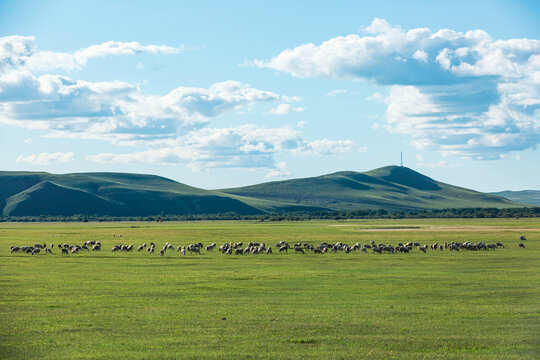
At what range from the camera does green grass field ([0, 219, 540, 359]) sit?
19609mm

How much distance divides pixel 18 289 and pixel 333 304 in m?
16.5

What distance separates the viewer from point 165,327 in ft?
74.8

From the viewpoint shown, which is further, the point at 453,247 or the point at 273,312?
the point at 453,247

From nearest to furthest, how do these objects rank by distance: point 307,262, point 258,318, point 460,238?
point 258,318
point 307,262
point 460,238

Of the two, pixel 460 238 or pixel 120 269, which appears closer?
pixel 120 269

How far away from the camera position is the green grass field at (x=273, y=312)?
19609 mm

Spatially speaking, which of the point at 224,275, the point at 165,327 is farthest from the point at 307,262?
the point at 165,327

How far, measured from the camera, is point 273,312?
25734mm

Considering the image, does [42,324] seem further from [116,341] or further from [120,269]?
[120,269]

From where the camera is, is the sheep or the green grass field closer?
the green grass field

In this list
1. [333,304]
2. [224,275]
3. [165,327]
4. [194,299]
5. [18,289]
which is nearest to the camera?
[165,327]

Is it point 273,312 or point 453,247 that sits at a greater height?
point 453,247

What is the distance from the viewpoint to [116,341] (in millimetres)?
20688

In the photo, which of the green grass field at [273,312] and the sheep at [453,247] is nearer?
the green grass field at [273,312]
